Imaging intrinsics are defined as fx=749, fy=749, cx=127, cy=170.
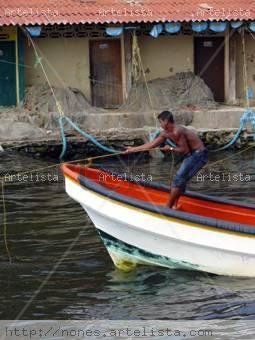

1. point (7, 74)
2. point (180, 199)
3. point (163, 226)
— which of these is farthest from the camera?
point (7, 74)

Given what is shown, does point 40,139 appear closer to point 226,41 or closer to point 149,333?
point 226,41

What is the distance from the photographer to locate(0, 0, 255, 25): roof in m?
23.6

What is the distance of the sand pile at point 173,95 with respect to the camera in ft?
79.1

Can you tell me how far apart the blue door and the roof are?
141cm

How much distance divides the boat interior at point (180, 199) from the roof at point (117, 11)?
39.6 ft

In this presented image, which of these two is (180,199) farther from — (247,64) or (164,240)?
(247,64)

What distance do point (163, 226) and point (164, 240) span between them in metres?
0.39

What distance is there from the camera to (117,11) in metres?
24.2

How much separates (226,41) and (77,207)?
11057 mm

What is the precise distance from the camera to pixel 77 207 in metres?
17.0

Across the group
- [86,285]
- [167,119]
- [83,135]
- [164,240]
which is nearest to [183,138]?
[167,119]

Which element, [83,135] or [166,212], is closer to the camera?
[166,212]

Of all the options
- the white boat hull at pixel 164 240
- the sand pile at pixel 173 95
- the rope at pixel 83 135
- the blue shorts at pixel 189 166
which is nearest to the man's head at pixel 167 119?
the blue shorts at pixel 189 166

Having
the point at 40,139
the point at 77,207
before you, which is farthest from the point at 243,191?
the point at 40,139
